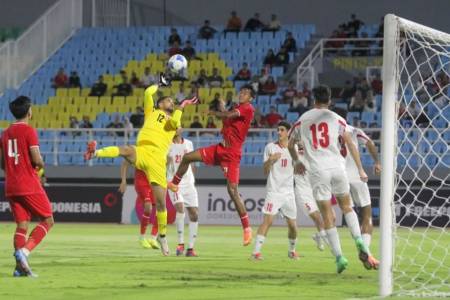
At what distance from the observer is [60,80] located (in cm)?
3659

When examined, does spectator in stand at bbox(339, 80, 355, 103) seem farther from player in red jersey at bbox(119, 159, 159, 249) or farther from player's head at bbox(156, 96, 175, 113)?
player's head at bbox(156, 96, 175, 113)

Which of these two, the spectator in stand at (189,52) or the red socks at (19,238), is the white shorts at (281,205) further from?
the spectator in stand at (189,52)

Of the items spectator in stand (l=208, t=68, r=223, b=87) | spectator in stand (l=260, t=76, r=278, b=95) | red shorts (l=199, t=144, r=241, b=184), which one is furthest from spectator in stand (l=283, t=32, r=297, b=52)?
red shorts (l=199, t=144, r=241, b=184)

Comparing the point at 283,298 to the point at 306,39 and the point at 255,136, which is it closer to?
the point at 255,136

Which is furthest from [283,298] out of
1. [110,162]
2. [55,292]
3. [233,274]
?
[110,162]

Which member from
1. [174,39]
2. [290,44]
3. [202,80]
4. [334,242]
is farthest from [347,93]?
[334,242]

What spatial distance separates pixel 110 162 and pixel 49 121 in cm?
374

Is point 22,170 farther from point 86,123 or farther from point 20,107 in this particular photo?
point 86,123

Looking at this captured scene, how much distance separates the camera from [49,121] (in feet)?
114

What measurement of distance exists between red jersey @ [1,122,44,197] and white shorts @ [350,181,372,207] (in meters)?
4.70

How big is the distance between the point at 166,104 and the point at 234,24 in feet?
72.0

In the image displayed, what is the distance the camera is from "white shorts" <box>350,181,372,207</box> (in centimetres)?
1434

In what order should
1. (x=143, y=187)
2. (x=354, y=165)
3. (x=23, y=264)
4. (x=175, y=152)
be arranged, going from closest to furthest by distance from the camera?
(x=23, y=264) → (x=354, y=165) → (x=143, y=187) → (x=175, y=152)

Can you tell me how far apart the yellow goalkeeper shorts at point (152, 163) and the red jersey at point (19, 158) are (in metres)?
3.81
